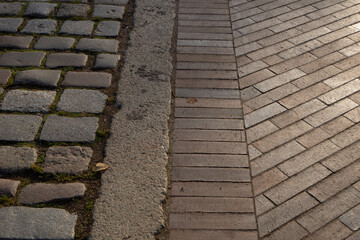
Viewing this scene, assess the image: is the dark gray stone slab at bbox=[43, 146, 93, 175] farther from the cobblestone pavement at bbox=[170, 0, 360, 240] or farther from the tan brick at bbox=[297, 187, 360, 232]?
the tan brick at bbox=[297, 187, 360, 232]

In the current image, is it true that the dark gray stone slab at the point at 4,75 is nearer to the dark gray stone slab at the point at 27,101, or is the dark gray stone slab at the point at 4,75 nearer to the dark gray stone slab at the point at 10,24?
the dark gray stone slab at the point at 27,101

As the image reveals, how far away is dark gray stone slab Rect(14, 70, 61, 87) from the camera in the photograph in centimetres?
340

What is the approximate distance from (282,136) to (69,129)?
4.28ft

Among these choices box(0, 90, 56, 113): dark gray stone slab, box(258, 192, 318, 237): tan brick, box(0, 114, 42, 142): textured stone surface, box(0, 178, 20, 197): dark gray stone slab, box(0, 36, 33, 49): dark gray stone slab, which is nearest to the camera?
box(258, 192, 318, 237): tan brick

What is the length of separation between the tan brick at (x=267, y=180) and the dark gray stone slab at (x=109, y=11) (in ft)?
7.37

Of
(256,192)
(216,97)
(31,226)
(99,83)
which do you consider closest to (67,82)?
(99,83)

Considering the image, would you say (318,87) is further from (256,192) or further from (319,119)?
(256,192)

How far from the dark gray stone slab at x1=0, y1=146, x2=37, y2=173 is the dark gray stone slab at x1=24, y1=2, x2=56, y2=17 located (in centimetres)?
181

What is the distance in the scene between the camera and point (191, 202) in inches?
101

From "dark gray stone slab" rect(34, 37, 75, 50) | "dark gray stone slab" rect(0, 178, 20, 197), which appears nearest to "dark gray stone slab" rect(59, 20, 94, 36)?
"dark gray stone slab" rect(34, 37, 75, 50)

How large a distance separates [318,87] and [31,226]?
7.15 ft

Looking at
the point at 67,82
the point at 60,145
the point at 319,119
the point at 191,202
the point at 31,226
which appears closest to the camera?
the point at 31,226

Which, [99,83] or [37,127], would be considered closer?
[37,127]

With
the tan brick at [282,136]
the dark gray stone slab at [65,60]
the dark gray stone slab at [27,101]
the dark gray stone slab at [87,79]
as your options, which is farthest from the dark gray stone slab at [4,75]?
the tan brick at [282,136]
